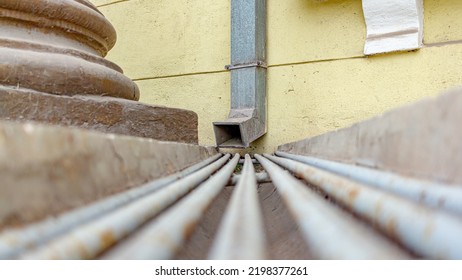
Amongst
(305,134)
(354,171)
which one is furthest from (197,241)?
(305,134)

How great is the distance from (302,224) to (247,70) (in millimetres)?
1675

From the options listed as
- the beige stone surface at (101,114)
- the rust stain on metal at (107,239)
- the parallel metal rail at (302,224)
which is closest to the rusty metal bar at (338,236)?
the parallel metal rail at (302,224)

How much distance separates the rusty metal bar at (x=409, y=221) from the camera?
1.20 ft

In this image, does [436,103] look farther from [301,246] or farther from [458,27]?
[458,27]

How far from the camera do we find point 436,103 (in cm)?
55

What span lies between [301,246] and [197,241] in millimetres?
159

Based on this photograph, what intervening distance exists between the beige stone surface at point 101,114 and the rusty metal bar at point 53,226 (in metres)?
0.69

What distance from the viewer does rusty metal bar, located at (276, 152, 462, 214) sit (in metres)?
0.42

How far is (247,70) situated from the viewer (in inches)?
84.7

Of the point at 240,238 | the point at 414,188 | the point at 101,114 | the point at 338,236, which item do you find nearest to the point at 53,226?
the point at 240,238

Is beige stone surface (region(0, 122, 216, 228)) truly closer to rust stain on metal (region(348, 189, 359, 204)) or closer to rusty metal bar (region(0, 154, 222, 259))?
rusty metal bar (region(0, 154, 222, 259))

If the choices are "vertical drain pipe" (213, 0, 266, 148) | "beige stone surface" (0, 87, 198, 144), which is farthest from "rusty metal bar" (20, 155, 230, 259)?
"vertical drain pipe" (213, 0, 266, 148)

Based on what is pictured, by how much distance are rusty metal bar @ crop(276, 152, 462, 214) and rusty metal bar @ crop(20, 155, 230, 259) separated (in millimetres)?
319

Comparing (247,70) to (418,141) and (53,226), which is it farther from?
(53,226)
